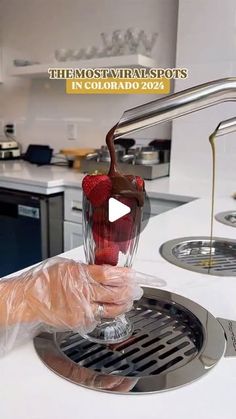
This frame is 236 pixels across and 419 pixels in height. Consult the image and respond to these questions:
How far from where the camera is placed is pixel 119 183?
53 cm

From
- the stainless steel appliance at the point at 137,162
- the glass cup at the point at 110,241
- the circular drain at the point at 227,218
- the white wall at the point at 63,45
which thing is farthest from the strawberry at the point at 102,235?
the white wall at the point at 63,45

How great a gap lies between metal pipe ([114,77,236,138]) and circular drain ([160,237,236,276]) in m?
0.40

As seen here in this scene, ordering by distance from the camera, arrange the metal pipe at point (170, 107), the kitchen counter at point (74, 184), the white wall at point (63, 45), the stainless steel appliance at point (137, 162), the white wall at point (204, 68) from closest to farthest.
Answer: the metal pipe at point (170, 107) → the kitchen counter at point (74, 184) → the white wall at point (204, 68) → the stainless steel appliance at point (137, 162) → the white wall at point (63, 45)

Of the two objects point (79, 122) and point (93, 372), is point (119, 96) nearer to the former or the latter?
point (79, 122)

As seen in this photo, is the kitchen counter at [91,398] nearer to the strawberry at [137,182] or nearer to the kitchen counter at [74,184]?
A: the strawberry at [137,182]

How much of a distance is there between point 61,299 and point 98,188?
0.16 metres

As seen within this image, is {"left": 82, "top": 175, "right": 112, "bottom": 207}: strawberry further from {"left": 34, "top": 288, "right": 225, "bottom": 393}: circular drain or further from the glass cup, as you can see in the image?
{"left": 34, "top": 288, "right": 225, "bottom": 393}: circular drain

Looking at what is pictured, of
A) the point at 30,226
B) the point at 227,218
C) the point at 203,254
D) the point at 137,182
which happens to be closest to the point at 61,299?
the point at 137,182

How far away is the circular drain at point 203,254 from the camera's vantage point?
2.74 ft

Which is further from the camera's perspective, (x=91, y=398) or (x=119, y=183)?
(x=119, y=183)

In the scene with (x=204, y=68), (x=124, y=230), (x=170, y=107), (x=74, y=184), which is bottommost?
(x=74, y=184)

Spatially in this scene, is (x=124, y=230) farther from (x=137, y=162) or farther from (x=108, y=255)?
(x=137, y=162)

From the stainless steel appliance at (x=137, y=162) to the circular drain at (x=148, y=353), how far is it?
1.38 meters

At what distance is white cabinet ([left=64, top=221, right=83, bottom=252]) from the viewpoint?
2.00 metres
